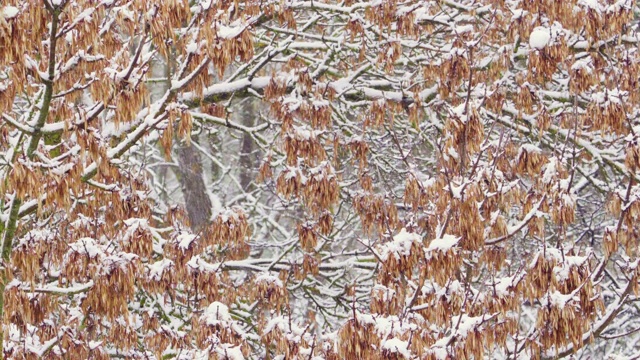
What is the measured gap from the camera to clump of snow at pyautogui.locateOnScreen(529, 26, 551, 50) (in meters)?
5.33

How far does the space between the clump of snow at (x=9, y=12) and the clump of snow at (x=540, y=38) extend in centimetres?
328

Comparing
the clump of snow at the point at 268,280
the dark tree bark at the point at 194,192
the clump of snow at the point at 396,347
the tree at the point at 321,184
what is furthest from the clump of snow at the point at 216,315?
the dark tree bark at the point at 194,192

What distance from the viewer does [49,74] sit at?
440cm

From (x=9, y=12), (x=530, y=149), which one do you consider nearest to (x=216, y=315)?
(x=9, y=12)

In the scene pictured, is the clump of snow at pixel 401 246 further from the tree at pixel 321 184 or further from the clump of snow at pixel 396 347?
the clump of snow at pixel 396 347

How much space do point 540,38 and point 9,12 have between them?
3.34 metres

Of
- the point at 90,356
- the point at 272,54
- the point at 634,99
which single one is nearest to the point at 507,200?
the point at 634,99

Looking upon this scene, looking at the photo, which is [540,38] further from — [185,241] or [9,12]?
[9,12]

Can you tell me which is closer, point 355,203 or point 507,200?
point 507,200

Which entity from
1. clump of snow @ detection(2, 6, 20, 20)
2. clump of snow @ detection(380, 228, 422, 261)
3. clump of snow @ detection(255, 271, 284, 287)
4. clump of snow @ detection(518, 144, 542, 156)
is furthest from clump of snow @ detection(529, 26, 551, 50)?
clump of snow @ detection(2, 6, 20, 20)

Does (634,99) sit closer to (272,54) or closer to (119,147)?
(272,54)

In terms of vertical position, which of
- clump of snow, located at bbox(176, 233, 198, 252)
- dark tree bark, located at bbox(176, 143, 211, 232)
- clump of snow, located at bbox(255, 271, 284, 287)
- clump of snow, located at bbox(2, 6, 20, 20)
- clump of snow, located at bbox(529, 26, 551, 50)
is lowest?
clump of snow, located at bbox(255, 271, 284, 287)

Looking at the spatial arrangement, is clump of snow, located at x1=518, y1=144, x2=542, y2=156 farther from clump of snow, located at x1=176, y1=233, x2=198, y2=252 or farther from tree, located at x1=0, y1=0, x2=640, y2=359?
clump of snow, located at x1=176, y1=233, x2=198, y2=252

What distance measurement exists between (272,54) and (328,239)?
1603 millimetres
